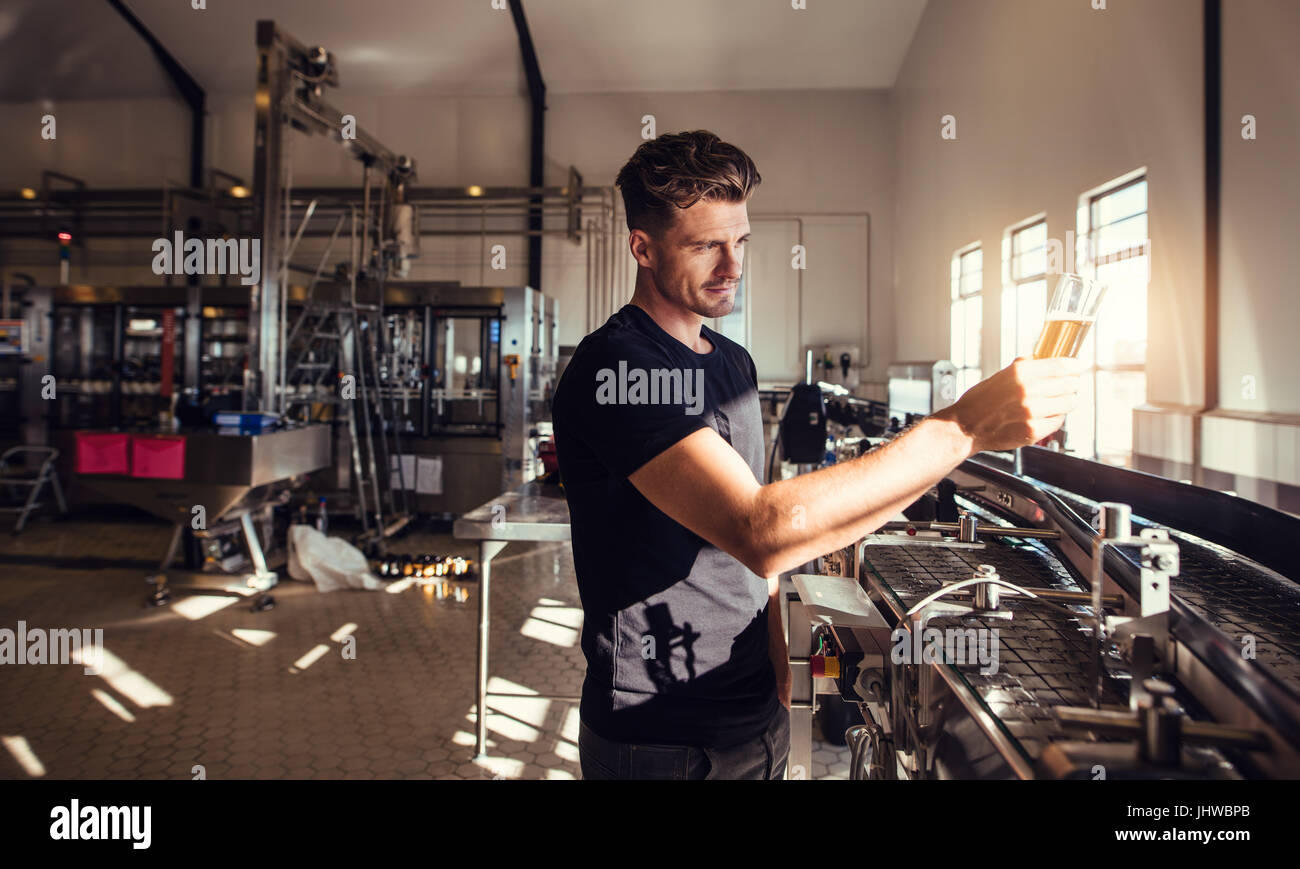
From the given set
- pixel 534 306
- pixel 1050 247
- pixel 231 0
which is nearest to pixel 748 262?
pixel 534 306

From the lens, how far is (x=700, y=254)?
3.34 ft

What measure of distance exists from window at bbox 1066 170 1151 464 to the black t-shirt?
3562mm

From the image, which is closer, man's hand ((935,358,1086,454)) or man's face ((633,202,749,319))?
man's hand ((935,358,1086,454))

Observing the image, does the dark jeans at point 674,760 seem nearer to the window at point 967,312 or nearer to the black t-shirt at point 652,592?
the black t-shirt at point 652,592

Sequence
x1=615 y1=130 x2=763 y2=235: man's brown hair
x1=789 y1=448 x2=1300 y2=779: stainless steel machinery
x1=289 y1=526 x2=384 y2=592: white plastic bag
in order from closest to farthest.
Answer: x1=789 y1=448 x2=1300 y2=779: stainless steel machinery < x1=615 y1=130 x2=763 y2=235: man's brown hair < x1=289 y1=526 x2=384 y2=592: white plastic bag

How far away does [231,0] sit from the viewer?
26.1ft

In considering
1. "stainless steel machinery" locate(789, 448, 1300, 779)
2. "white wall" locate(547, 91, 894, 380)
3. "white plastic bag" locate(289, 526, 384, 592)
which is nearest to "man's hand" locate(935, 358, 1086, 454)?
"stainless steel machinery" locate(789, 448, 1300, 779)

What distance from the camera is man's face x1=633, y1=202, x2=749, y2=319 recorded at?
1008 mm

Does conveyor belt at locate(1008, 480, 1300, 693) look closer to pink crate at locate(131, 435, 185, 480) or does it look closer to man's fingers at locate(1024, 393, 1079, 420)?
man's fingers at locate(1024, 393, 1079, 420)

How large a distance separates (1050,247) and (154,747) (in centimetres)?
558

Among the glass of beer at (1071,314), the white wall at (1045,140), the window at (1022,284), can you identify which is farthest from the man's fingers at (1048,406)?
the window at (1022,284)

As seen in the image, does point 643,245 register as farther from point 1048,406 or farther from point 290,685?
point 290,685

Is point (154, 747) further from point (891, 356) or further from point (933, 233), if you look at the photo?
point (891, 356)

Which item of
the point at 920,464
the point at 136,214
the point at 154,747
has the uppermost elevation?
the point at 136,214
